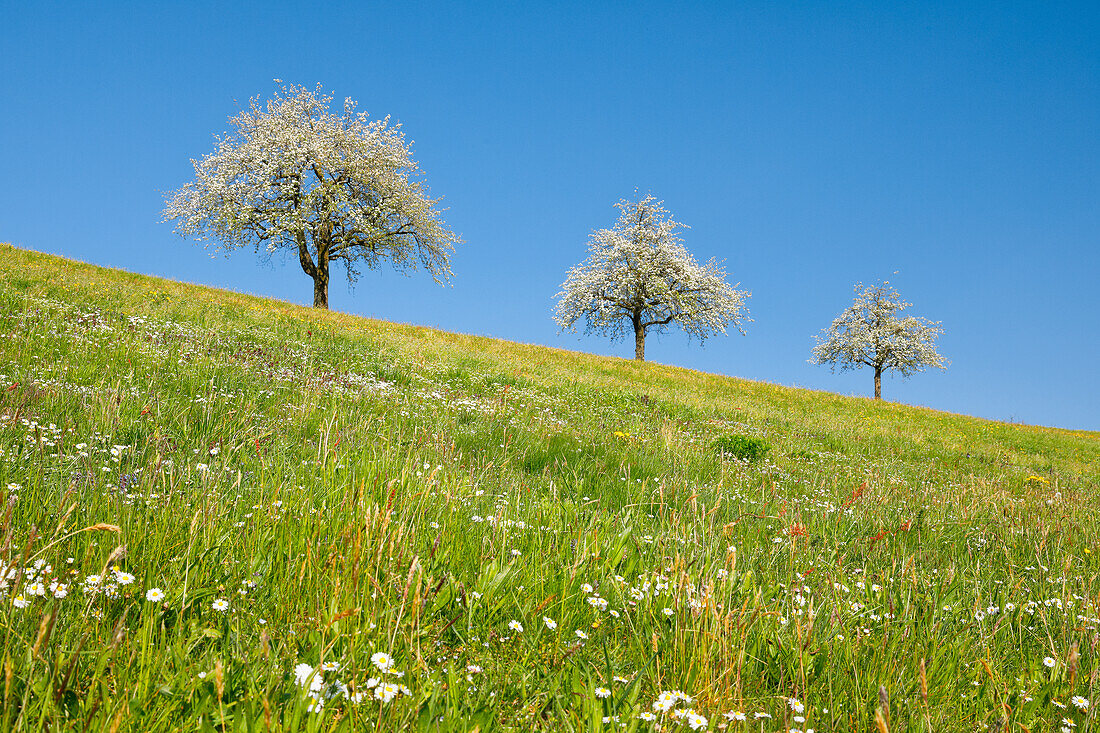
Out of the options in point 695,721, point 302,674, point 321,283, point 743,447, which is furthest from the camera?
point 321,283

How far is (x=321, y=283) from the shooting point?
35.8 m

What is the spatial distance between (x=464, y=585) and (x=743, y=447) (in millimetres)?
7645

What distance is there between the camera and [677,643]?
2287mm

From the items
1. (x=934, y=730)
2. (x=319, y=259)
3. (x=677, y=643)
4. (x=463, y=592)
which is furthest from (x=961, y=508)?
(x=319, y=259)

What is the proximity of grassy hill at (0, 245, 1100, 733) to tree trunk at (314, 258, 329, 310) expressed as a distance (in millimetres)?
29254

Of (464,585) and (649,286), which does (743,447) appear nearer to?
(464,585)

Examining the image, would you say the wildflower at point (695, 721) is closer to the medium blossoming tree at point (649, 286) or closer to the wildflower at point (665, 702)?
the wildflower at point (665, 702)

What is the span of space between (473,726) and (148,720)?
970 mm

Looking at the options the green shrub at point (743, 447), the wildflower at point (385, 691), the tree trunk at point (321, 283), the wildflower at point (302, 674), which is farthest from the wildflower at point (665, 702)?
the tree trunk at point (321, 283)

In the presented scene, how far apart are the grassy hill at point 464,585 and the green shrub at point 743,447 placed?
6.58 feet

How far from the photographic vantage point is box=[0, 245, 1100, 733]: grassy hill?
1.96 meters

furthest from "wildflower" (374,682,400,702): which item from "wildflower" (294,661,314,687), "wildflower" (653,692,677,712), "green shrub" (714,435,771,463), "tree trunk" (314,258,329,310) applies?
"tree trunk" (314,258,329,310)

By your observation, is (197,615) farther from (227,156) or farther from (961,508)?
(227,156)

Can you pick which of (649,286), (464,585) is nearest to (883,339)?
(649,286)
